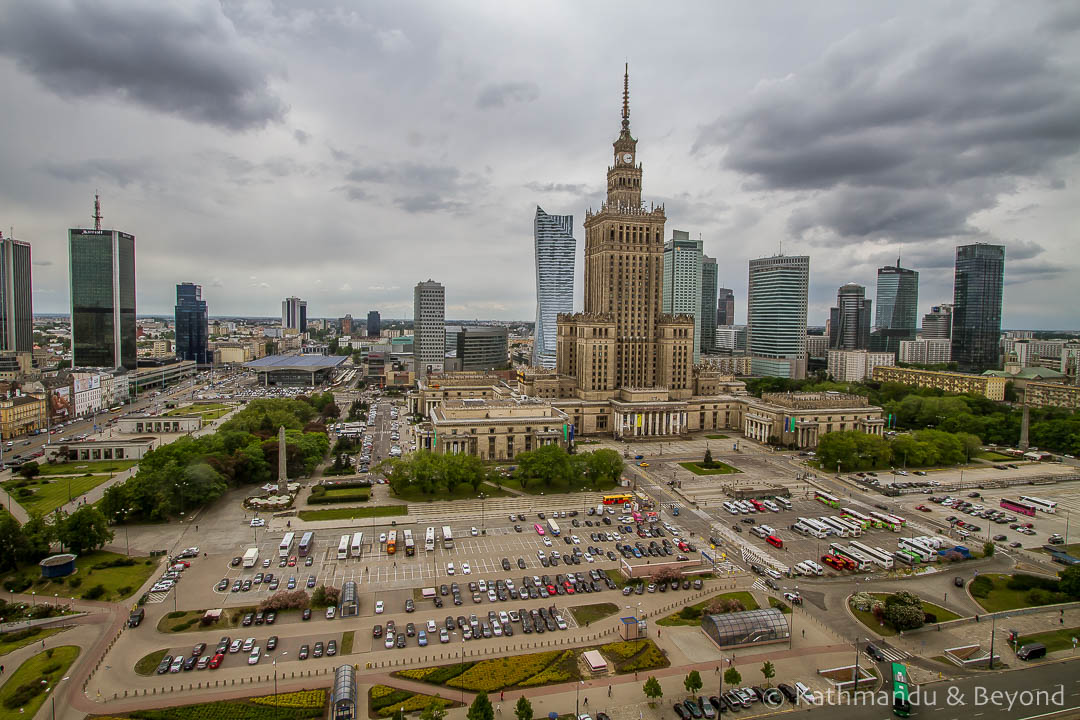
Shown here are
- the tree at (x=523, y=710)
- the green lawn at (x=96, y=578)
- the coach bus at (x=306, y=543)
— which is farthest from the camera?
the coach bus at (x=306, y=543)

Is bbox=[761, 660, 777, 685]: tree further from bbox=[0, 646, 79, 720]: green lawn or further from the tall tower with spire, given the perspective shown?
the tall tower with spire

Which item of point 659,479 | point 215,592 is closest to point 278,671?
point 215,592

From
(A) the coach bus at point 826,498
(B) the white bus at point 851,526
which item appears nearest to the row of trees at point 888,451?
(A) the coach bus at point 826,498

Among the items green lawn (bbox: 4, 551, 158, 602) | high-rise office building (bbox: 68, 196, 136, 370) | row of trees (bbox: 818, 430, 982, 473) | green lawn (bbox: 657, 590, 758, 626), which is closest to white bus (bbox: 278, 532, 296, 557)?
green lawn (bbox: 4, 551, 158, 602)

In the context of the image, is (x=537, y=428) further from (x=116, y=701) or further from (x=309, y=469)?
→ (x=116, y=701)

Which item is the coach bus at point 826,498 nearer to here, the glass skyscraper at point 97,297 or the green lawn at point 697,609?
the green lawn at point 697,609

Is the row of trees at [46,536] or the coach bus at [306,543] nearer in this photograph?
the row of trees at [46,536]
